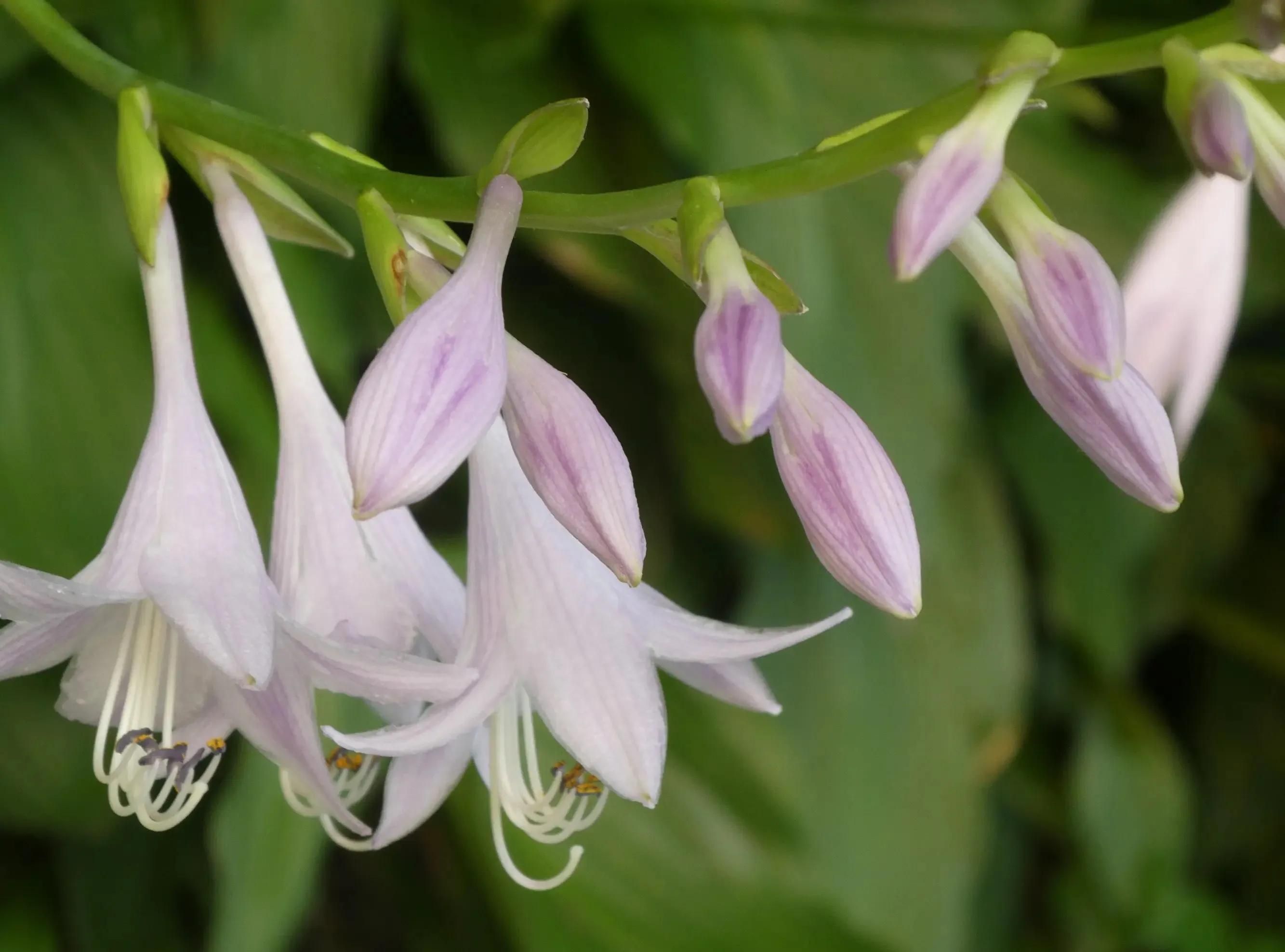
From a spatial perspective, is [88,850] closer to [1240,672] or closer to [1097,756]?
[1097,756]

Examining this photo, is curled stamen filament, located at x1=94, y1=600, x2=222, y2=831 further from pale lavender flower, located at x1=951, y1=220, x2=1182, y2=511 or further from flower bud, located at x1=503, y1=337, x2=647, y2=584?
pale lavender flower, located at x1=951, y1=220, x2=1182, y2=511

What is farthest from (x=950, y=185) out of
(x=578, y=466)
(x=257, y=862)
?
(x=257, y=862)

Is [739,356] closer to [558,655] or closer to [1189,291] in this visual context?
[558,655]

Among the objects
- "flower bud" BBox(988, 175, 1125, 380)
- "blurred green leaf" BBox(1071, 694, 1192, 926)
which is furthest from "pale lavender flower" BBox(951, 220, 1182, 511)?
"blurred green leaf" BBox(1071, 694, 1192, 926)

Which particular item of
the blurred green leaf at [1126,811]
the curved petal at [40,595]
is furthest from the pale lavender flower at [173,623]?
the blurred green leaf at [1126,811]

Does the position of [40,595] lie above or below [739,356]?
below

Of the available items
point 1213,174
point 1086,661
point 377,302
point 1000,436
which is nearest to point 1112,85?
point 1000,436

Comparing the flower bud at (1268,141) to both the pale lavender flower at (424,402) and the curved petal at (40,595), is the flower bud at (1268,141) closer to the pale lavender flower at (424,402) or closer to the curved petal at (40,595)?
the pale lavender flower at (424,402)
